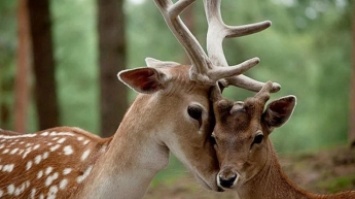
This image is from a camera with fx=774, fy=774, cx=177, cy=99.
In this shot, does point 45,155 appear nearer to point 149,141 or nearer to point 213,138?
point 149,141

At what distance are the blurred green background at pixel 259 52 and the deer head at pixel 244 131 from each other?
14462 millimetres

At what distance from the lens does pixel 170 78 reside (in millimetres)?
5188

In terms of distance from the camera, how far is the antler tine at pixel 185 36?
202 inches

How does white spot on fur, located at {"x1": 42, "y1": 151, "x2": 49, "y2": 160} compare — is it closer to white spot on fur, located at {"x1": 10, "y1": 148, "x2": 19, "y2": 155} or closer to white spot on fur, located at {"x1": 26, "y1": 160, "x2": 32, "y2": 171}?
white spot on fur, located at {"x1": 26, "y1": 160, "x2": 32, "y2": 171}

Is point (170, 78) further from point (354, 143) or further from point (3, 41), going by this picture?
point (3, 41)

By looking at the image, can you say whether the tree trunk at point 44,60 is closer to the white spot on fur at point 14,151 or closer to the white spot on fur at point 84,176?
the white spot on fur at point 14,151

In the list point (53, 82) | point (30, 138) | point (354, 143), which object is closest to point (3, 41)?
point (53, 82)

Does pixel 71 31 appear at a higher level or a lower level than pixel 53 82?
lower

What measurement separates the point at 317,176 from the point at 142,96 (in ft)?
13.9

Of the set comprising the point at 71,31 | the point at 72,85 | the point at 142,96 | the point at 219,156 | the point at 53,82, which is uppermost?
the point at 142,96

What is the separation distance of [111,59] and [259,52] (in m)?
15.8

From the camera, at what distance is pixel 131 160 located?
5277 millimetres

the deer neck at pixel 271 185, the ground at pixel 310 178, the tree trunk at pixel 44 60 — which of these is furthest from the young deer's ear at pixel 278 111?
the tree trunk at pixel 44 60

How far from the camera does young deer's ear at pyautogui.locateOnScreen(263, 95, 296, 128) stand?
512cm
